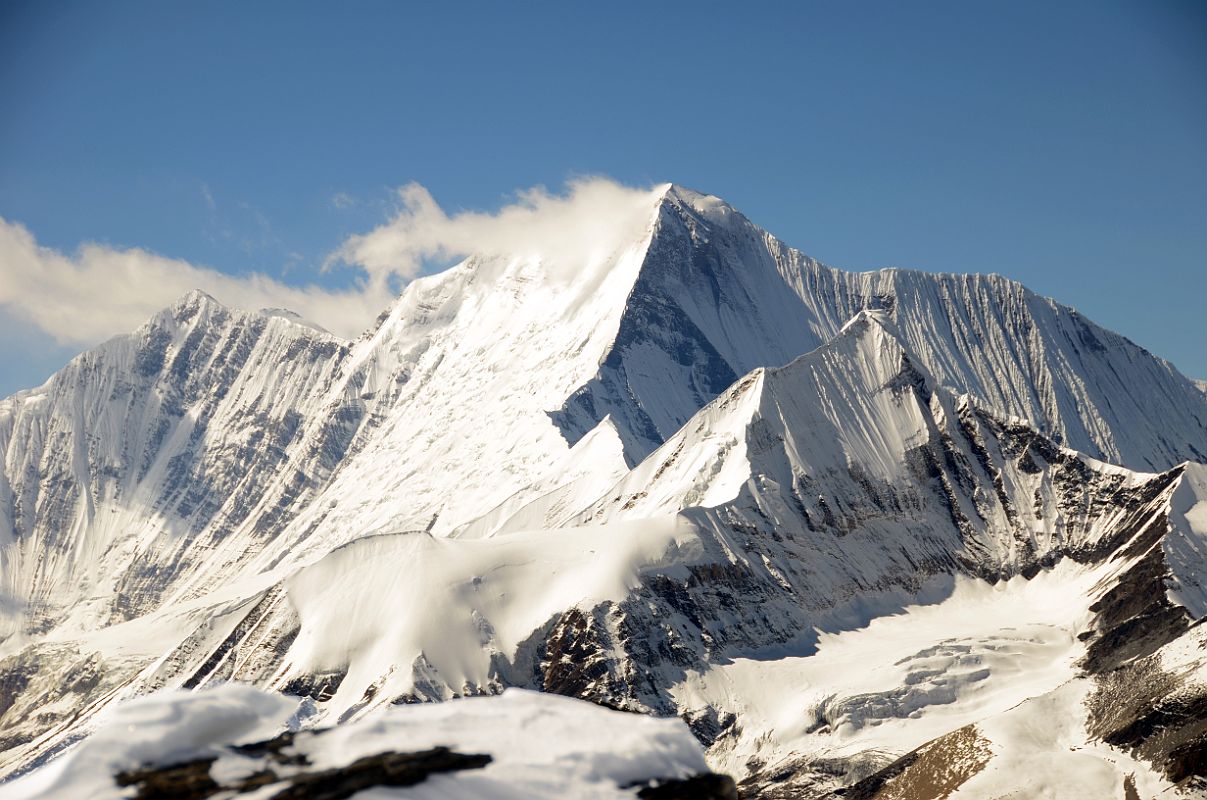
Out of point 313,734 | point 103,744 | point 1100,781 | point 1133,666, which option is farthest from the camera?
point 1133,666

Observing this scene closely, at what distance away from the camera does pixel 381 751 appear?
33.1m

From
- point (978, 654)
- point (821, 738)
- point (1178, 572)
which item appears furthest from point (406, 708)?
point (1178, 572)

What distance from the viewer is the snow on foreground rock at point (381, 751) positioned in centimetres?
3192

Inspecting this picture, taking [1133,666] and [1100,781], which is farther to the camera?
[1133,666]

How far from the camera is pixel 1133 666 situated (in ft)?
537

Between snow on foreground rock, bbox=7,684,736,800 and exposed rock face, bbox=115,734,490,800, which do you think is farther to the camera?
snow on foreground rock, bbox=7,684,736,800

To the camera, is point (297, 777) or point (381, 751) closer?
point (297, 777)

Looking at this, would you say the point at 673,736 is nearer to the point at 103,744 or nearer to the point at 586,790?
the point at 586,790

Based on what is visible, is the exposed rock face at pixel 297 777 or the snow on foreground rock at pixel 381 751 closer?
the exposed rock face at pixel 297 777

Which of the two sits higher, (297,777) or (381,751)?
(381,751)

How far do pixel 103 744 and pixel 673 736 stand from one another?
1452cm

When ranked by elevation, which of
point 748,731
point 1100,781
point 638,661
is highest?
point 638,661

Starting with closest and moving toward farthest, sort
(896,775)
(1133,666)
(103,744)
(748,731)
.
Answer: (103,744) → (896,775) → (1133,666) → (748,731)

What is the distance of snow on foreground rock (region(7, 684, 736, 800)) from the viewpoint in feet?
105
